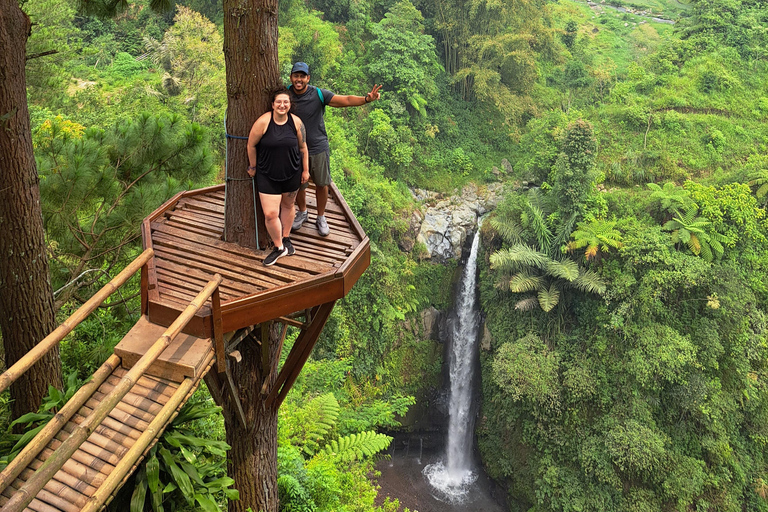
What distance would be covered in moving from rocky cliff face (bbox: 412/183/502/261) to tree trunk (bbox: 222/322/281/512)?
12021mm

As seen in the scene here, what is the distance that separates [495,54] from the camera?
19.5 m

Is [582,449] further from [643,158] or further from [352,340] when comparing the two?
[643,158]

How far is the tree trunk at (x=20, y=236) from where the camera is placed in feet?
12.3

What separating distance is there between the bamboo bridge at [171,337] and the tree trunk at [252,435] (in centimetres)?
9

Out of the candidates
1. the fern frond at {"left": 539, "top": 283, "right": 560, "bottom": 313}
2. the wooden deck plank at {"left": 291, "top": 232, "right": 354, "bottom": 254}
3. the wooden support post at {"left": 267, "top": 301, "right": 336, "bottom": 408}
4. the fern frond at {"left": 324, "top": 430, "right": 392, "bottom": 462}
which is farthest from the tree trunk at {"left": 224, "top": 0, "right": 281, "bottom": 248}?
the fern frond at {"left": 539, "top": 283, "right": 560, "bottom": 313}

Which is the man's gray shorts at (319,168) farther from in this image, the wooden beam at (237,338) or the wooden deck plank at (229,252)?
the wooden beam at (237,338)

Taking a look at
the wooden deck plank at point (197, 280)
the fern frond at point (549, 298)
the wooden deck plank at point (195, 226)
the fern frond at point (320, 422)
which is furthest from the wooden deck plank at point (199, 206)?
the fern frond at point (549, 298)

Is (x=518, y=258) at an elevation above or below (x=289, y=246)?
below

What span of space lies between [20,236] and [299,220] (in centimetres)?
217

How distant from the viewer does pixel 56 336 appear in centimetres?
260

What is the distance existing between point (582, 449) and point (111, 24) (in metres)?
20.5

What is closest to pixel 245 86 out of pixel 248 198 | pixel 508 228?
pixel 248 198

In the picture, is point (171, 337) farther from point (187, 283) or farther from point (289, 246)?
point (289, 246)

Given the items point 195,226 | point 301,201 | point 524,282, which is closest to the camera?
point 195,226
